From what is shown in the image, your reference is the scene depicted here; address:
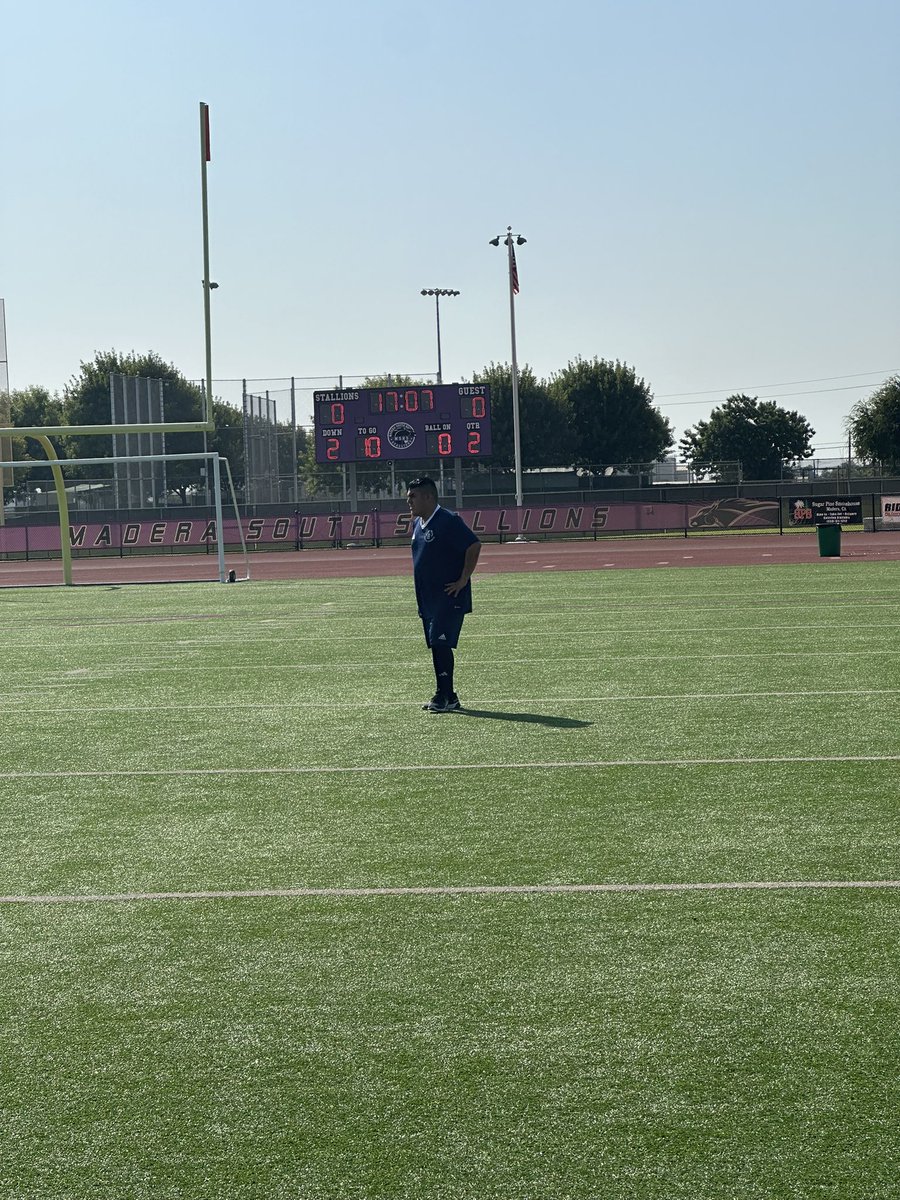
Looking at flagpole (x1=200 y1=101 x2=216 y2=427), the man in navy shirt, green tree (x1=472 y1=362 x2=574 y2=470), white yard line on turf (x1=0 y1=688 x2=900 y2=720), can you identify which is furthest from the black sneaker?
green tree (x1=472 y1=362 x2=574 y2=470)

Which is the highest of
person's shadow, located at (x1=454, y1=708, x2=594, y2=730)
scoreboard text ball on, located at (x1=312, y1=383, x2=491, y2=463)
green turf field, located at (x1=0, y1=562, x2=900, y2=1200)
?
scoreboard text ball on, located at (x1=312, y1=383, x2=491, y2=463)

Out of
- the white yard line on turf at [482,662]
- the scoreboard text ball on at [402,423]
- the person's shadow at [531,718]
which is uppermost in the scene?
the scoreboard text ball on at [402,423]

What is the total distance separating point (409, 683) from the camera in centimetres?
1277

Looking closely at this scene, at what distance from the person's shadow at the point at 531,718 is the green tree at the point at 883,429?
79.5 meters

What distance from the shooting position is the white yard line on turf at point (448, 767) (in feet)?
27.7

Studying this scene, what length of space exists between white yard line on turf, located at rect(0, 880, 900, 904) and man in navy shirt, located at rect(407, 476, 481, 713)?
4959 millimetres

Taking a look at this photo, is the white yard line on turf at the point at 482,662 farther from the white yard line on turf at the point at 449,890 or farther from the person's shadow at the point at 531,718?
the white yard line on turf at the point at 449,890

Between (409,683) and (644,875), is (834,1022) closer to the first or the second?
(644,875)

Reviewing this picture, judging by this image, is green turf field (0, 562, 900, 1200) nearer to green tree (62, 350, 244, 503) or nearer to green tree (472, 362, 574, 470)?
green tree (62, 350, 244, 503)

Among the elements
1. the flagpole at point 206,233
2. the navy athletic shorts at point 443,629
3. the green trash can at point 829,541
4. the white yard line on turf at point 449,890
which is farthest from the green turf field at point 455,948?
the green trash can at point 829,541

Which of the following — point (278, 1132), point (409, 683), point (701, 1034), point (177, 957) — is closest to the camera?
point (278, 1132)

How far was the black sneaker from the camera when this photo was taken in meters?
10.9

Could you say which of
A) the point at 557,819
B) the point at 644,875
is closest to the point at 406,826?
the point at 557,819

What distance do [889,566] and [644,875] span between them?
76.2 ft
